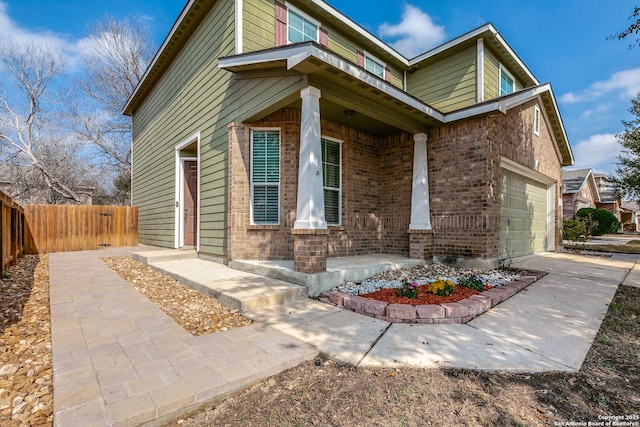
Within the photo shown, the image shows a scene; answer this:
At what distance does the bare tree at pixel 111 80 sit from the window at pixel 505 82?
53.6 ft

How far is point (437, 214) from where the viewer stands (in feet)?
21.6

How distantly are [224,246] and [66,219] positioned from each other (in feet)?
23.0

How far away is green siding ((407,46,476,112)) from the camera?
869 cm

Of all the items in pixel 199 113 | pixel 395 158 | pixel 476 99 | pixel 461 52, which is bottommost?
pixel 395 158

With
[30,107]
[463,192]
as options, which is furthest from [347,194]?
[30,107]

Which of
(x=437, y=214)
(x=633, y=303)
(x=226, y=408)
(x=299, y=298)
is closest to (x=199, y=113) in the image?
(x=299, y=298)

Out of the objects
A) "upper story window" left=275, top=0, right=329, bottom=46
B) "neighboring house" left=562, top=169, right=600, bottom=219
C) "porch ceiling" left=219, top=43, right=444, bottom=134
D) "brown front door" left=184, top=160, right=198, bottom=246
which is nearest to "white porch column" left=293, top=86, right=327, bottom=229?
"porch ceiling" left=219, top=43, right=444, bottom=134

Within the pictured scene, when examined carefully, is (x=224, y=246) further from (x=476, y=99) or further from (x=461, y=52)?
(x=461, y=52)

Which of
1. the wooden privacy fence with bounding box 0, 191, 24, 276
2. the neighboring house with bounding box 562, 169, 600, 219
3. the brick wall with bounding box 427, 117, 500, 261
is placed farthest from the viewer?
the neighboring house with bounding box 562, 169, 600, 219

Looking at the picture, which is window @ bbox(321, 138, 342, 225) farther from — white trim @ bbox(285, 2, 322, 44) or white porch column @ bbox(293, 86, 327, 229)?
white trim @ bbox(285, 2, 322, 44)

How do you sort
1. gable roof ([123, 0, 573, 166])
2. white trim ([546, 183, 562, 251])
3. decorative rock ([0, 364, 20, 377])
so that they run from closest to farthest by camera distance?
decorative rock ([0, 364, 20, 377]) → gable roof ([123, 0, 573, 166]) → white trim ([546, 183, 562, 251])

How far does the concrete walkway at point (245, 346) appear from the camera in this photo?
194cm

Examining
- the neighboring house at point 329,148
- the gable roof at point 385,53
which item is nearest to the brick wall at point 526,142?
the neighboring house at point 329,148

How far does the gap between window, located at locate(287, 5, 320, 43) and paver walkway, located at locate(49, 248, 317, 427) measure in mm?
6172
